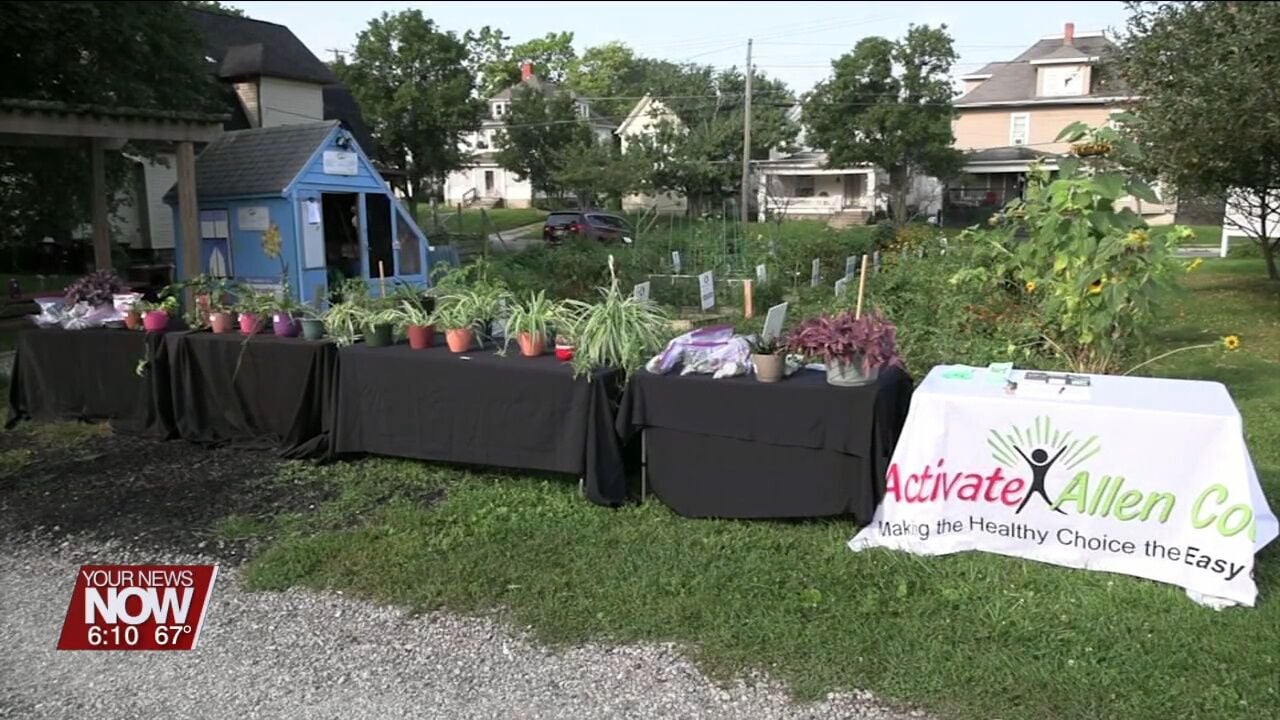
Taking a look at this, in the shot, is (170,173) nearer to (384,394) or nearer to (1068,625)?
(384,394)

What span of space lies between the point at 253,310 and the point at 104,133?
5309mm

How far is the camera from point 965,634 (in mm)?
3277

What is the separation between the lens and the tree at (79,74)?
1186 centimetres

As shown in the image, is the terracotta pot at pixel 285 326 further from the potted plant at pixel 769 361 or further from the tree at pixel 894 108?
the tree at pixel 894 108

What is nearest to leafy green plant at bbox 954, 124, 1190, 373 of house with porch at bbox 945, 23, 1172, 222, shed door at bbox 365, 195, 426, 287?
shed door at bbox 365, 195, 426, 287

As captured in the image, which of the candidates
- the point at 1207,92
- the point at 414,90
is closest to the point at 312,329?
the point at 1207,92

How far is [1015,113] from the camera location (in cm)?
3741

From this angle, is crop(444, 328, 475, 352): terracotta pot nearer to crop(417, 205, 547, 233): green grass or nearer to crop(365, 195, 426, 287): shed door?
crop(365, 195, 426, 287): shed door

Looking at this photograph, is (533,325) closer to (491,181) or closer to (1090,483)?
(1090,483)

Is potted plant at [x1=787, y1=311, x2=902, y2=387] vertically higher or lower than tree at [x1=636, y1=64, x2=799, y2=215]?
lower

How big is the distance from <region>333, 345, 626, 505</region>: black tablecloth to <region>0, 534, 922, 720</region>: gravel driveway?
4.23 feet

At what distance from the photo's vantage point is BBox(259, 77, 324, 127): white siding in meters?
24.3

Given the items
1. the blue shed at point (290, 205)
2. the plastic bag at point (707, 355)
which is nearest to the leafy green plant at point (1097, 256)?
the plastic bag at point (707, 355)

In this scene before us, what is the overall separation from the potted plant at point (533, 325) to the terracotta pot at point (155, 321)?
2.87 metres
